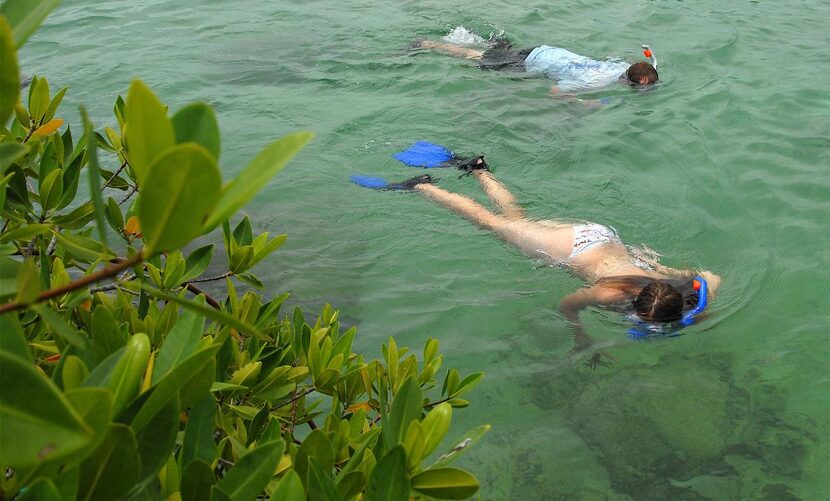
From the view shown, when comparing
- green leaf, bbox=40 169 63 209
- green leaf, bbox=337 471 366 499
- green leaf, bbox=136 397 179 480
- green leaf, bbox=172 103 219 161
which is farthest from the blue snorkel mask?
green leaf, bbox=172 103 219 161

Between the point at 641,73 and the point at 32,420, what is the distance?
709 centimetres

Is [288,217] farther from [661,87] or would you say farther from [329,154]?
→ [661,87]

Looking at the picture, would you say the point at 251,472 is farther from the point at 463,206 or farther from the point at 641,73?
the point at 641,73

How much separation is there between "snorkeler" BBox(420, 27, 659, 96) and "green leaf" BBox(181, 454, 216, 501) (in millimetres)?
6592

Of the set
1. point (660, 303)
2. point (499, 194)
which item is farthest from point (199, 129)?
point (499, 194)

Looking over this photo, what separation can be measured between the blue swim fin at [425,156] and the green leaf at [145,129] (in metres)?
5.14

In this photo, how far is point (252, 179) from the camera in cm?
71

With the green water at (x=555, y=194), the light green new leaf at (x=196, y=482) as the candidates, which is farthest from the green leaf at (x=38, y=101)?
the green water at (x=555, y=194)

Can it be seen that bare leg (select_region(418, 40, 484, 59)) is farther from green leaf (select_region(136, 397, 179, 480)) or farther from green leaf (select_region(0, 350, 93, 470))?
green leaf (select_region(0, 350, 93, 470))

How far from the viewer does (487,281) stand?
477 centimetres

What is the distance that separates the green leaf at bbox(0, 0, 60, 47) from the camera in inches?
32.1

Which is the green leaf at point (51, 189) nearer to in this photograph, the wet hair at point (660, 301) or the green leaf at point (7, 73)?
the green leaf at point (7, 73)

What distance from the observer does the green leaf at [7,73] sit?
0.69 meters

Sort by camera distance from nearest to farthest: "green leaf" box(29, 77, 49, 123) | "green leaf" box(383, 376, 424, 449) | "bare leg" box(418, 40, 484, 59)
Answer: "green leaf" box(383, 376, 424, 449), "green leaf" box(29, 77, 49, 123), "bare leg" box(418, 40, 484, 59)
